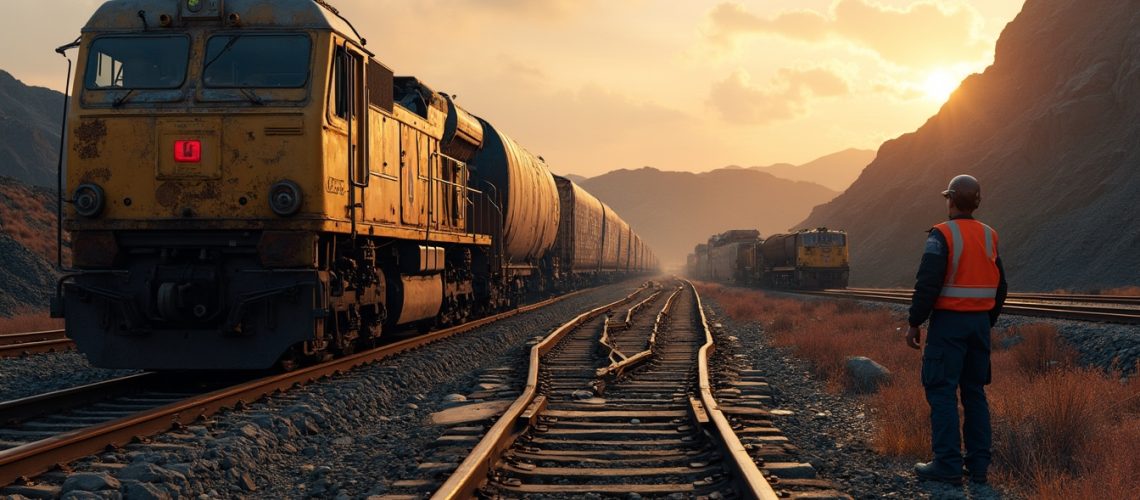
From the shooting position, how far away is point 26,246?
2517cm

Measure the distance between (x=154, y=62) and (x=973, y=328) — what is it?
7.80 m

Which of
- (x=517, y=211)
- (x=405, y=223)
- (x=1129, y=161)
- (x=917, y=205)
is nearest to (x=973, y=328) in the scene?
(x=405, y=223)

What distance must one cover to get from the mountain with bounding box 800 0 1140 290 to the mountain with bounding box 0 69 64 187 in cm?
6760

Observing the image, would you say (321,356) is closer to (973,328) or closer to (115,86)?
(115,86)

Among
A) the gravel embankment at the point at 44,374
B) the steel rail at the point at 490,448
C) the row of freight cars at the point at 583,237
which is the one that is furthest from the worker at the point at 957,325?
the row of freight cars at the point at 583,237

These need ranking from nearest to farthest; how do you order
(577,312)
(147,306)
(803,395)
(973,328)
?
(973,328) < (147,306) < (803,395) < (577,312)

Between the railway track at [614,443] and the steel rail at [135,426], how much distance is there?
2304 millimetres

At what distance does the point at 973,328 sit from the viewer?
5.05 meters

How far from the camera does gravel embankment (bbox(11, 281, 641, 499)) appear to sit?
491 centimetres

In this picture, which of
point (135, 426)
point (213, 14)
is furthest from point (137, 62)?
point (135, 426)

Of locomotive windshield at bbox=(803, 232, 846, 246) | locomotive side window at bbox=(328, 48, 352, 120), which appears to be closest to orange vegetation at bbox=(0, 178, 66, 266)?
locomotive side window at bbox=(328, 48, 352, 120)

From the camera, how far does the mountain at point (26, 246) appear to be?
68.6ft

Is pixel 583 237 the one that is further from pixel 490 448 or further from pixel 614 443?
pixel 490 448

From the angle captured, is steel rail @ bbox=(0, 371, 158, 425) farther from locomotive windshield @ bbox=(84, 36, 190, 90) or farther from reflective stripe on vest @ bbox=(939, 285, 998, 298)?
reflective stripe on vest @ bbox=(939, 285, 998, 298)
